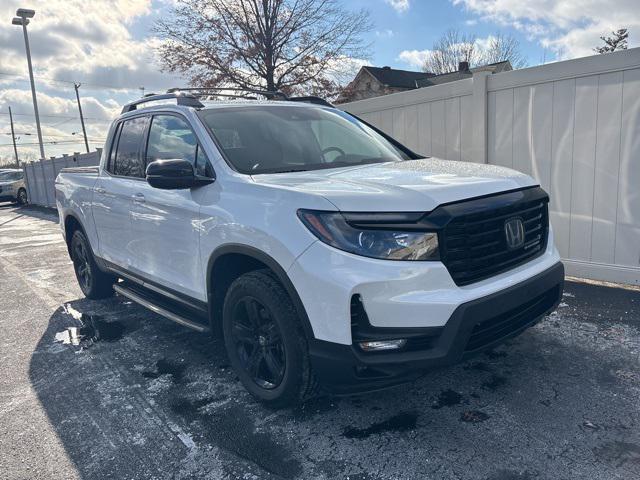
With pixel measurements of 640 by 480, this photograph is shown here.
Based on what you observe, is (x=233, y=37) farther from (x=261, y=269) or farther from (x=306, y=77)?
(x=261, y=269)

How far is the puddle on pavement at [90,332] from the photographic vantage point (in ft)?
15.1

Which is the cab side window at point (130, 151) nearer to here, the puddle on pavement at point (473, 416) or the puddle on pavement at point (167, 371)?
the puddle on pavement at point (167, 371)

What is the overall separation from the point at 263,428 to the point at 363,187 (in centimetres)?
151

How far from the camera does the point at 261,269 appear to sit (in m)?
3.05

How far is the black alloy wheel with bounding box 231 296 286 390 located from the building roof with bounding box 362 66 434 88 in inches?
1567

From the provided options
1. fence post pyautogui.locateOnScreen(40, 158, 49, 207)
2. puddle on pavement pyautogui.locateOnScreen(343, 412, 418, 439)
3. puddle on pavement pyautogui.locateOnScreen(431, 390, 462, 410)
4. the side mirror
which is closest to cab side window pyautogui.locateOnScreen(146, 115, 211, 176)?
the side mirror

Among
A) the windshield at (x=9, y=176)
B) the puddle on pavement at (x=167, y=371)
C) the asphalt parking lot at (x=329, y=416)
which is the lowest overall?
the puddle on pavement at (x=167, y=371)

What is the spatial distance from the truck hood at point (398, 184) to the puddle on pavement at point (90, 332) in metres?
2.56

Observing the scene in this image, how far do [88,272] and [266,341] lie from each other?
12.0ft

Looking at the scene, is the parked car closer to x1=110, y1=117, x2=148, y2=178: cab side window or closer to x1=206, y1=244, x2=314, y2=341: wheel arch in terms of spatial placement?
x1=110, y1=117, x2=148, y2=178: cab side window

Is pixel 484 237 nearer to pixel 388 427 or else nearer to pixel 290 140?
pixel 388 427

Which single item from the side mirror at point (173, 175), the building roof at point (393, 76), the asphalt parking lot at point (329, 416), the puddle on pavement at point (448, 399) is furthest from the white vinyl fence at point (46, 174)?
the building roof at point (393, 76)

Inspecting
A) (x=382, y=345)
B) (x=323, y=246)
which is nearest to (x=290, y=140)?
(x=323, y=246)

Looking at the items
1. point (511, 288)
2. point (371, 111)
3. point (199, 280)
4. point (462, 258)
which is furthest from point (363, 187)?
point (371, 111)
